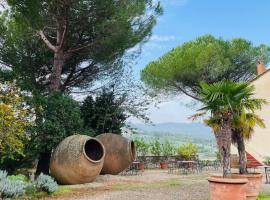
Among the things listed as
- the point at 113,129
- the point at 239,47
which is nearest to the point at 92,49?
the point at 113,129

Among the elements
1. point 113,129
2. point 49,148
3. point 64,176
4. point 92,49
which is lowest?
point 64,176

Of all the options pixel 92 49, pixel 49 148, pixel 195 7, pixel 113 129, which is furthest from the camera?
pixel 113 129

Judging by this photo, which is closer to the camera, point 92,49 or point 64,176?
point 64,176

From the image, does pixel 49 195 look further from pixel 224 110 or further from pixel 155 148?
pixel 155 148

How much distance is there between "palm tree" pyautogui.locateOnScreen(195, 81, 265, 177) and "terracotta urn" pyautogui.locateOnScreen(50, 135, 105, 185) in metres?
4.58

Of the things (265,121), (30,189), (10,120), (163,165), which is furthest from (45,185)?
(265,121)

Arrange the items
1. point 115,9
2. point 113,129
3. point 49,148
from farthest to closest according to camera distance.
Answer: point 113,129 < point 115,9 < point 49,148

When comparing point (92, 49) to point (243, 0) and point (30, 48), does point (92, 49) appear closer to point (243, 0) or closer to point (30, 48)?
point (30, 48)

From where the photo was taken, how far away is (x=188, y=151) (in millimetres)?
22656

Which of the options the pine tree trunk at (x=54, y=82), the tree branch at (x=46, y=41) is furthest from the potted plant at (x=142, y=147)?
the tree branch at (x=46, y=41)

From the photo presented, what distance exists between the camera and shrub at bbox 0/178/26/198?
7.88 meters

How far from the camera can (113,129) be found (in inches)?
721

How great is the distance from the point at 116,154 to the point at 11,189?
22.1 feet

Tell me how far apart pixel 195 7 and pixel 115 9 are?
178 inches
